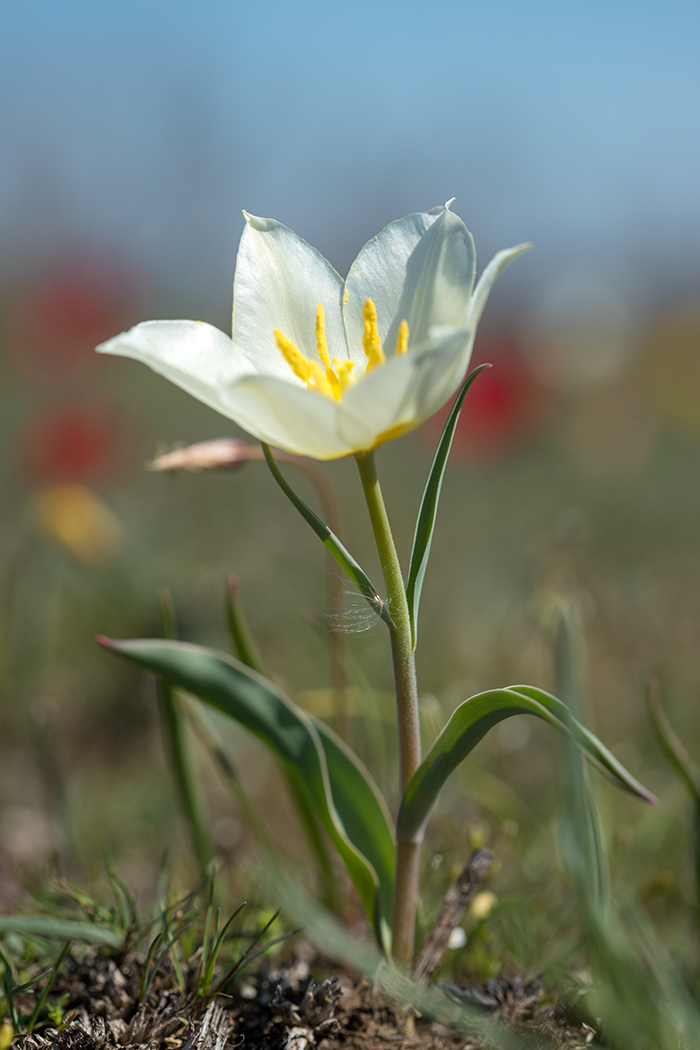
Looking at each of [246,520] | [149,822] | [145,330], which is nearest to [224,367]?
[145,330]

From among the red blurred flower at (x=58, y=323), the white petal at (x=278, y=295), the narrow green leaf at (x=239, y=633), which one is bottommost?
the narrow green leaf at (x=239, y=633)

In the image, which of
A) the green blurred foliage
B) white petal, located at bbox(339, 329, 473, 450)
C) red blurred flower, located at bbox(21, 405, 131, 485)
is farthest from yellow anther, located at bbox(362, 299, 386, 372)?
red blurred flower, located at bbox(21, 405, 131, 485)

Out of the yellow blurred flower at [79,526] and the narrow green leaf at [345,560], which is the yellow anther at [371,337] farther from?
the yellow blurred flower at [79,526]

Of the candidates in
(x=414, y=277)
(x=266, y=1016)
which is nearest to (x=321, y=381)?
(x=414, y=277)

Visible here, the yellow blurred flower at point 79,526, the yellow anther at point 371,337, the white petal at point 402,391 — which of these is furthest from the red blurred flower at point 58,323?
the white petal at point 402,391

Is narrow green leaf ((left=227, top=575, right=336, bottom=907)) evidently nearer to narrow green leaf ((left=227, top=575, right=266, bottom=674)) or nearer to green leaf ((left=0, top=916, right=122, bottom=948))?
narrow green leaf ((left=227, top=575, right=266, bottom=674))

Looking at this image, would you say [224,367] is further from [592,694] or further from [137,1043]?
[592,694]

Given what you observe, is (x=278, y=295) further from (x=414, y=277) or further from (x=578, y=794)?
(x=578, y=794)
